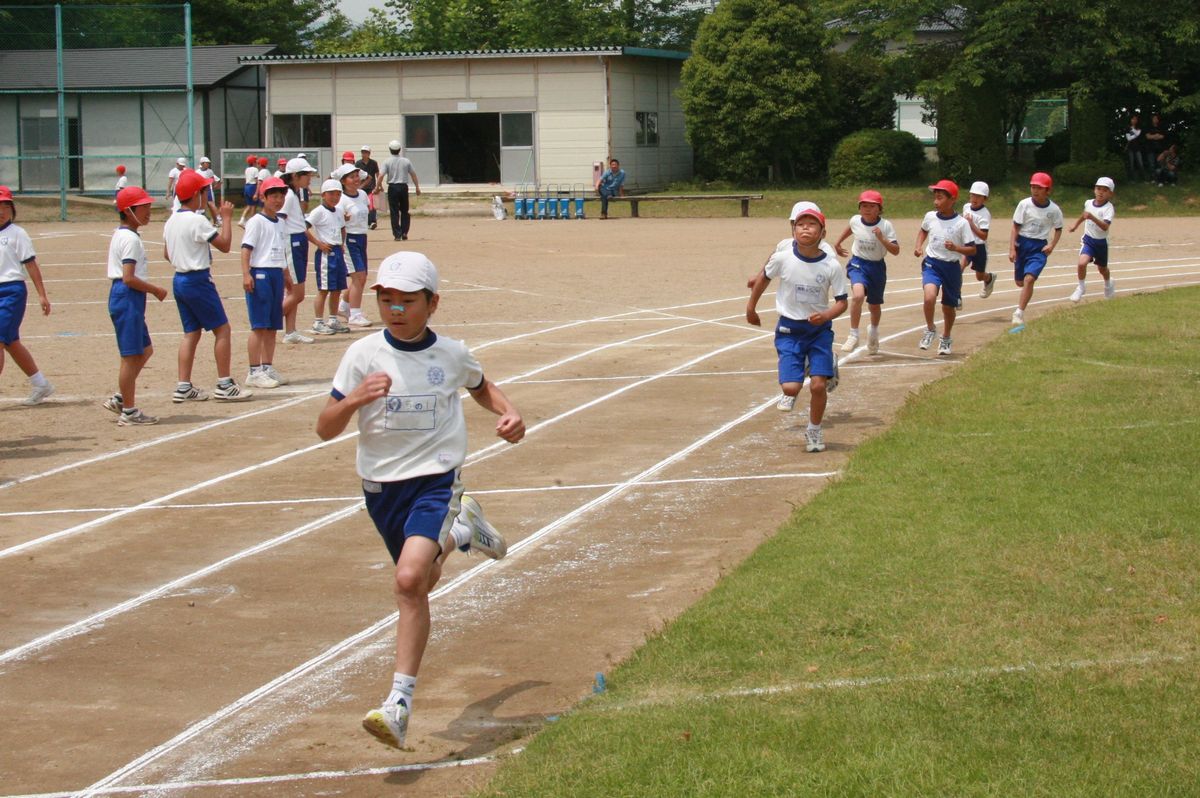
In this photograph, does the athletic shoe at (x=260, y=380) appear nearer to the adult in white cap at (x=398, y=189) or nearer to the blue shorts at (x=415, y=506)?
the blue shorts at (x=415, y=506)

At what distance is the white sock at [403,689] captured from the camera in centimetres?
A: 564

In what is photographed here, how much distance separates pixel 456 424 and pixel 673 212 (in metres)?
37.6

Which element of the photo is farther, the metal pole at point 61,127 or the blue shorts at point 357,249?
the metal pole at point 61,127

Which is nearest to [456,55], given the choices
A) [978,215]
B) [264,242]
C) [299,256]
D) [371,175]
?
[371,175]

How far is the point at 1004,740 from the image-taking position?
534cm

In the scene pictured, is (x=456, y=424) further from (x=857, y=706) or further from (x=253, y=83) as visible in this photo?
(x=253, y=83)

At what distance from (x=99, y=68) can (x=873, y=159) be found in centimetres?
2451

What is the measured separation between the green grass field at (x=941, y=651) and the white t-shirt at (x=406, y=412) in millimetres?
1214

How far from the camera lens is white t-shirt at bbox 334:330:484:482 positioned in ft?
20.0

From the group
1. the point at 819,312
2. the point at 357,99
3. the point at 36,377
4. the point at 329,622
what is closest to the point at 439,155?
the point at 357,99

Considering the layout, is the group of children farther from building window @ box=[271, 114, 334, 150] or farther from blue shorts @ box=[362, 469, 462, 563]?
building window @ box=[271, 114, 334, 150]

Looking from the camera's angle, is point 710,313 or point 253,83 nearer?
point 710,313

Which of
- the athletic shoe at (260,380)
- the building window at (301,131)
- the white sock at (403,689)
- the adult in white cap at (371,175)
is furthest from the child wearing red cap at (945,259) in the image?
the building window at (301,131)

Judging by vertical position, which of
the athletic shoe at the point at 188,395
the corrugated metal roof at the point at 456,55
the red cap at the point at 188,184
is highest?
the corrugated metal roof at the point at 456,55
